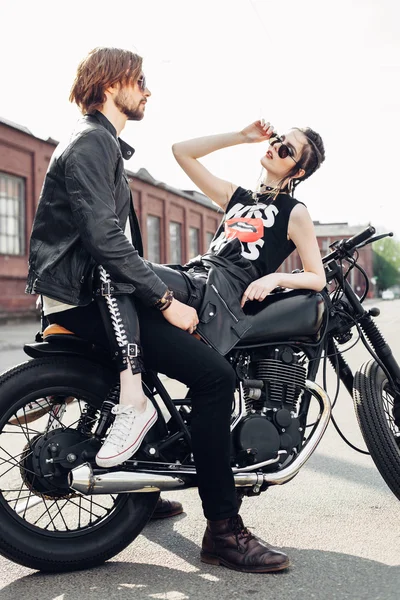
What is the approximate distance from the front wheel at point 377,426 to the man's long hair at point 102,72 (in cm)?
175

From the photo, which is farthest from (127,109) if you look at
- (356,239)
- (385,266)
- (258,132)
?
(385,266)

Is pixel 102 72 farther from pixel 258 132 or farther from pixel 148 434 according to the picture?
pixel 148 434

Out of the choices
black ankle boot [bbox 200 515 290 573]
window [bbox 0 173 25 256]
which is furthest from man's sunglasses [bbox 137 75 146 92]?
window [bbox 0 173 25 256]

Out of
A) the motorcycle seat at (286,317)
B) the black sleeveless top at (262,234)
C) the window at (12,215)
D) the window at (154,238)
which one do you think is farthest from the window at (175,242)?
the motorcycle seat at (286,317)

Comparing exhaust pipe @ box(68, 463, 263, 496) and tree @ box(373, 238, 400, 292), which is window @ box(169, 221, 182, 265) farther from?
tree @ box(373, 238, 400, 292)

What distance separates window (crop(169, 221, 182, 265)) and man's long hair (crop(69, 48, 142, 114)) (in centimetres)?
3868

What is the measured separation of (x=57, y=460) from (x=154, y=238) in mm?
36749

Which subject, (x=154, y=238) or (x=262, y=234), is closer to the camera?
(x=262, y=234)

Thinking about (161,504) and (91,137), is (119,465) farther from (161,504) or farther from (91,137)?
(91,137)

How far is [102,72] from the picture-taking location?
295cm

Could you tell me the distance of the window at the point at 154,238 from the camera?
127 feet

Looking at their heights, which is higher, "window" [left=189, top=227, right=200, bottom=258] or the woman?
"window" [left=189, top=227, right=200, bottom=258]

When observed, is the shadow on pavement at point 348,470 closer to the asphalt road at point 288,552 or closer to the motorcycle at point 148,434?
the asphalt road at point 288,552

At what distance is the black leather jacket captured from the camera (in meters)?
2.76
